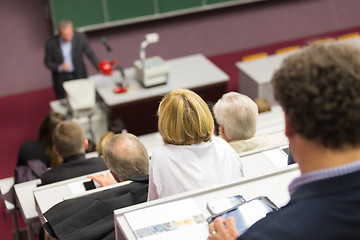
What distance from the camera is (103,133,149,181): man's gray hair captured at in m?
2.97

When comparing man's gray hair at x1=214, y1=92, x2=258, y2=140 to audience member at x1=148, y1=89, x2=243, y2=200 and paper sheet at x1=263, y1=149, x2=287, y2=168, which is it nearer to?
paper sheet at x1=263, y1=149, x2=287, y2=168

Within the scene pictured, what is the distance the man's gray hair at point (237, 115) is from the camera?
328 centimetres

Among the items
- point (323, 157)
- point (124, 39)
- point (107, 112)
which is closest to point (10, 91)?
point (124, 39)

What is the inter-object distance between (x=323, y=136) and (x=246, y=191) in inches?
32.6

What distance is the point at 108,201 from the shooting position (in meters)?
2.38

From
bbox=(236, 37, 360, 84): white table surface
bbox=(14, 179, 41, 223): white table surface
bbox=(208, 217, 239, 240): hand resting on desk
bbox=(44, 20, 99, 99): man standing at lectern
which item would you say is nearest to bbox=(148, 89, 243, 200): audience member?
bbox=(208, 217, 239, 240): hand resting on desk

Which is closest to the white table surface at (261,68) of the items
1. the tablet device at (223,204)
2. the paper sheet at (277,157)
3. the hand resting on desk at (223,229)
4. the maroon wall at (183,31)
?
the maroon wall at (183,31)

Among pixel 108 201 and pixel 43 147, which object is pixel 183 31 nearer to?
pixel 43 147

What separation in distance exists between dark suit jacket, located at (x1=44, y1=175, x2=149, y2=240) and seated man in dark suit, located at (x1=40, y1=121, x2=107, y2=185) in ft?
3.43

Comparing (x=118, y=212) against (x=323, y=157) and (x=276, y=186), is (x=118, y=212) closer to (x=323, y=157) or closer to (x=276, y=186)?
(x=276, y=186)

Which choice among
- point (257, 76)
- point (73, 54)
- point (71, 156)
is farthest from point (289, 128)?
point (73, 54)

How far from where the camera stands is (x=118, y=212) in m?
1.88

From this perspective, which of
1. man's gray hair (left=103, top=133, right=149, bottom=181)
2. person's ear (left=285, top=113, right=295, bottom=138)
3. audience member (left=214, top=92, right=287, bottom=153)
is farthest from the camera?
audience member (left=214, top=92, right=287, bottom=153)

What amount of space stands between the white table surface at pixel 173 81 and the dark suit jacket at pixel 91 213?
3302 mm
